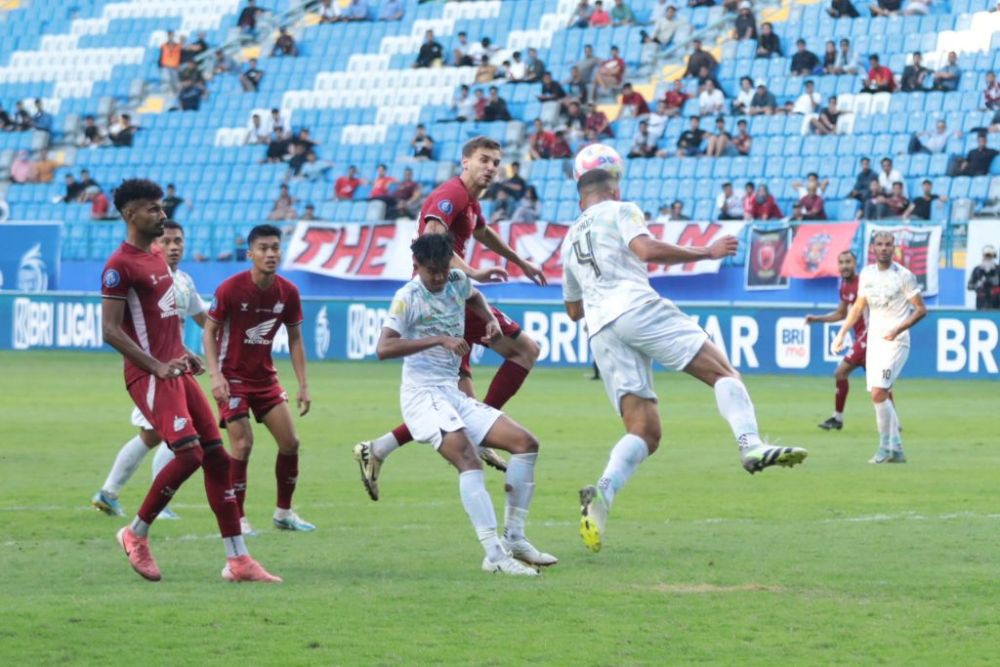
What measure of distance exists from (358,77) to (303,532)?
30.7 metres

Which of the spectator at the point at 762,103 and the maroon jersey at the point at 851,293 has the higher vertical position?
the spectator at the point at 762,103

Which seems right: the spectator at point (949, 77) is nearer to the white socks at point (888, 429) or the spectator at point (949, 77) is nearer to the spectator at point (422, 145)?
the spectator at point (422, 145)

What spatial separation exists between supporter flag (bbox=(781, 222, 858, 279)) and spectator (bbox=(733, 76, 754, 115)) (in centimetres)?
506

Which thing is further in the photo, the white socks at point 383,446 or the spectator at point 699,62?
the spectator at point 699,62

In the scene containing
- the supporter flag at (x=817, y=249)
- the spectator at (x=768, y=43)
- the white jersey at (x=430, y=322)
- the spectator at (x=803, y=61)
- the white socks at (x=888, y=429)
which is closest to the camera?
the white jersey at (x=430, y=322)

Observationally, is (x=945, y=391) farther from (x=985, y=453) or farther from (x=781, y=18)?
(x=781, y=18)

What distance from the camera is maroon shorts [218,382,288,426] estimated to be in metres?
11.0

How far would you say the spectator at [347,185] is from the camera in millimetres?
36062

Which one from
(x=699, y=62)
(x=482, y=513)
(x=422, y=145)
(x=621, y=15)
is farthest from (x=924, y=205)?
(x=482, y=513)

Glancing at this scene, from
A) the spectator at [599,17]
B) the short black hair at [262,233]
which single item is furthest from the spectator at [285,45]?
the short black hair at [262,233]

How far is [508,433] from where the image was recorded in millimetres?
9398

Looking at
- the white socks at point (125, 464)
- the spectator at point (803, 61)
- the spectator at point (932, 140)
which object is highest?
the spectator at point (803, 61)

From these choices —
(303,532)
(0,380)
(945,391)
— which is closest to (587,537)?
(303,532)

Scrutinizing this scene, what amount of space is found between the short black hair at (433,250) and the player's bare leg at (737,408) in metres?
1.46
